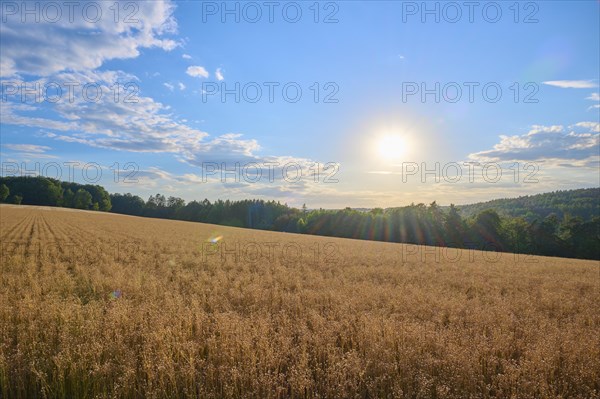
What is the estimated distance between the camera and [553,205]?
157 m

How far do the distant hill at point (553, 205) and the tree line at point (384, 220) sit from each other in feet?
8.71

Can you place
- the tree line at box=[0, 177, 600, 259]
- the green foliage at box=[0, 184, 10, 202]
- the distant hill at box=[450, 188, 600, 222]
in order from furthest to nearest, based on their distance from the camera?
the distant hill at box=[450, 188, 600, 222]
the green foliage at box=[0, 184, 10, 202]
the tree line at box=[0, 177, 600, 259]

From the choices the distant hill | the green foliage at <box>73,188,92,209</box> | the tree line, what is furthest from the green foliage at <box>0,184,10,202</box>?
the distant hill

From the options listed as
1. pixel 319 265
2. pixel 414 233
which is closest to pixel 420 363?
pixel 319 265

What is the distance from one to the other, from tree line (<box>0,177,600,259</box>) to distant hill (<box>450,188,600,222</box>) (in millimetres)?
2654

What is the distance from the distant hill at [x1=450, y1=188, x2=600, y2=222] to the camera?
5364 inches

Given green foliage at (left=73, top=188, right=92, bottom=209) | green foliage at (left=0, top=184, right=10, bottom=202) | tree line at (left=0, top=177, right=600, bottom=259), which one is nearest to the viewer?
Answer: tree line at (left=0, top=177, right=600, bottom=259)

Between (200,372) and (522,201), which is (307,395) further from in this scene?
(522,201)

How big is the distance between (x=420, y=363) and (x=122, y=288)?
8.76 metres

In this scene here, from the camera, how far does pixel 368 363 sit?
514 cm

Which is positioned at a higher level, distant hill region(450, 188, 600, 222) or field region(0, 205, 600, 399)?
distant hill region(450, 188, 600, 222)

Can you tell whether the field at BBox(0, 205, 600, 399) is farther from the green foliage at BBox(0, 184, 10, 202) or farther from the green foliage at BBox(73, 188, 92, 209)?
the green foliage at BBox(73, 188, 92, 209)

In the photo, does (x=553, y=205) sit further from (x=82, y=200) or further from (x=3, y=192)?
(x=3, y=192)

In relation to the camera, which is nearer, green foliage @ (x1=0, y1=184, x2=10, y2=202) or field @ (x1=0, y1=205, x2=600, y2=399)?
field @ (x1=0, y1=205, x2=600, y2=399)
